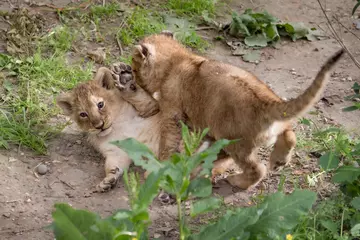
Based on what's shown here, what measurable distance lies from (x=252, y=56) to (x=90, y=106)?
7.20 feet

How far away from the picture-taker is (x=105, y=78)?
6293mm

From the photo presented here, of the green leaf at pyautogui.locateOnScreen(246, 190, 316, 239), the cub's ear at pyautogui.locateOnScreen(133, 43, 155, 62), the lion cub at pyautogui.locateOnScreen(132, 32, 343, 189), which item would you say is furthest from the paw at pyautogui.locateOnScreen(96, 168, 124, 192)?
the green leaf at pyautogui.locateOnScreen(246, 190, 316, 239)

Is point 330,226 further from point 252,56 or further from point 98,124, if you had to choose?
point 252,56

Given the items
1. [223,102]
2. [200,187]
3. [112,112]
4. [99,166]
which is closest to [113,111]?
[112,112]

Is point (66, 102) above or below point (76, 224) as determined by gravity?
below

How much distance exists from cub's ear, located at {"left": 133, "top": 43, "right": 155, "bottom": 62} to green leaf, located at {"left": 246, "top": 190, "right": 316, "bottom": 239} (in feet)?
8.19

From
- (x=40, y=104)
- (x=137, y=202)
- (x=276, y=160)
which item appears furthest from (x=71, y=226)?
(x=40, y=104)

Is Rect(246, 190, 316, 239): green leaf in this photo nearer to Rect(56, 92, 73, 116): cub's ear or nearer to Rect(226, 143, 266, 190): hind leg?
Rect(226, 143, 266, 190): hind leg

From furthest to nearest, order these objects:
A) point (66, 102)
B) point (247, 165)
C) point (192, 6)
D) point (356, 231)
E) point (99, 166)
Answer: point (192, 6), point (66, 102), point (99, 166), point (247, 165), point (356, 231)

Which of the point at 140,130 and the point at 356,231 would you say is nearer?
→ the point at 356,231

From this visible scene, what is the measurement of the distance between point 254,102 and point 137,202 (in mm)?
1743

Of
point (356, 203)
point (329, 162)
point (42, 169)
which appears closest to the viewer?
point (356, 203)

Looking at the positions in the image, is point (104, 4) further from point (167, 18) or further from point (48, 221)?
point (48, 221)

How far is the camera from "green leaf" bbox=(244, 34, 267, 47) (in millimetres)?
7547
